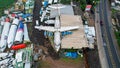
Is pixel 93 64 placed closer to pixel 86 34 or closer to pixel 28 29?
pixel 86 34

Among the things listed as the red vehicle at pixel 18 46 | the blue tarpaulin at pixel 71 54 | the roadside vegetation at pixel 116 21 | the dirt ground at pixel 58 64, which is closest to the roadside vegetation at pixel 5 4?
the red vehicle at pixel 18 46

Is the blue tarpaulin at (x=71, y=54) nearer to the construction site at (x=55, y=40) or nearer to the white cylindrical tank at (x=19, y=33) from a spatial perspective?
the construction site at (x=55, y=40)

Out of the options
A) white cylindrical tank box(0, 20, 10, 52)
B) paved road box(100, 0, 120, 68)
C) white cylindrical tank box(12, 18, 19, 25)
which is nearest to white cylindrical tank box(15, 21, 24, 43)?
white cylindrical tank box(12, 18, 19, 25)

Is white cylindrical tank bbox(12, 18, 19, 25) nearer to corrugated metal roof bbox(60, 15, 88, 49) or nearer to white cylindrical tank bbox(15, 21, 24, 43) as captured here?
white cylindrical tank bbox(15, 21, 24, 43)

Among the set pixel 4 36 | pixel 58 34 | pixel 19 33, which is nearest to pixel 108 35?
pixel 58 34

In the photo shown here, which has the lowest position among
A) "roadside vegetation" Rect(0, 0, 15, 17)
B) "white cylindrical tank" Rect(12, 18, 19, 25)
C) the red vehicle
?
the red vehicle

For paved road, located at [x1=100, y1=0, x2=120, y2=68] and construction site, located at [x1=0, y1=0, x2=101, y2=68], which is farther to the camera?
paved road, located at [x1=100, y1=0, x2=120, y2=68]

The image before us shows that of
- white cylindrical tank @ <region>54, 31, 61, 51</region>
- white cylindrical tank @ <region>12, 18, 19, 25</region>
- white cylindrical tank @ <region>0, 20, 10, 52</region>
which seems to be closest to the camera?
white cylindrical tank @ <region>54, 31, 61, 51</region>

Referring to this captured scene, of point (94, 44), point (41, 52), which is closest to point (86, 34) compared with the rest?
point (94, 44)
